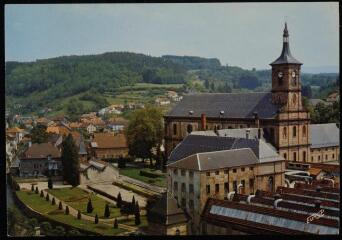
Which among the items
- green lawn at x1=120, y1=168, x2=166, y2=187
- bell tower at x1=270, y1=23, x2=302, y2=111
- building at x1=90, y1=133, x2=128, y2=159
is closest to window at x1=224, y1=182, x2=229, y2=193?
green lawn at x1=120, y1=168, x2=166, y2=187

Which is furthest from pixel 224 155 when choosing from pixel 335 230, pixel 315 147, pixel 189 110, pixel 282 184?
pixel 189 110

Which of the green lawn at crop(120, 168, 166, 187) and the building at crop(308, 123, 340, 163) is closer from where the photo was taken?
the green lawn at crop(120, 168, 166, 187)

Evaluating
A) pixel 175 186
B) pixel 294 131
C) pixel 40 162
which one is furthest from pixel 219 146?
pixel 40 162

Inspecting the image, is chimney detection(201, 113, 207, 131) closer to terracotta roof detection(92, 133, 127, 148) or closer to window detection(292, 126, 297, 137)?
window detection(292, 126, 297, 137)

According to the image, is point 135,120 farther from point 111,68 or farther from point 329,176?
point 329,176

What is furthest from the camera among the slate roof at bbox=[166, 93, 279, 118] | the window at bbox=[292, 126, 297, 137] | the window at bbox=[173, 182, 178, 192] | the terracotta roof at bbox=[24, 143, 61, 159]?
the slate roof at bbox=[166, 93, 279, 118]
